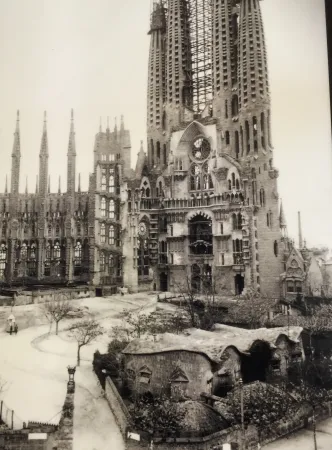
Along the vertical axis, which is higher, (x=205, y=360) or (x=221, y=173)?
(x=221, y=173)

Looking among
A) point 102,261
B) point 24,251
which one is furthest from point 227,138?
point 24,251

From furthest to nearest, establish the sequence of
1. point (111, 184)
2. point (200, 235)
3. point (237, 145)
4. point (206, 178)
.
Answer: point (200, 235)
point (237, 145)
point (206, 178)
point (111, 184)

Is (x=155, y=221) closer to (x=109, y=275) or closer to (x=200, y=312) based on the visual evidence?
(x=109, y=275)

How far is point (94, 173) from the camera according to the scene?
8.41 metres

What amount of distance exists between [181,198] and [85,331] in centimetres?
533

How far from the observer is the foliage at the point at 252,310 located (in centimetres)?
707

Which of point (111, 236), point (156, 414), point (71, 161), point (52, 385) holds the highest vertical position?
point (71, 161)

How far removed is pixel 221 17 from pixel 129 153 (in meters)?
5.06

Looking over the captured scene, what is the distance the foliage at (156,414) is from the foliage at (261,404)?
71 centimetres

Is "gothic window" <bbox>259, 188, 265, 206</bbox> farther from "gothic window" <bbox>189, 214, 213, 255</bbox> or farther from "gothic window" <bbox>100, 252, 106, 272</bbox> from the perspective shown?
"gothic window" <bbox>100, 252, 106, 272</bbox>

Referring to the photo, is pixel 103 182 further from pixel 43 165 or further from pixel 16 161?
pixel 16 161

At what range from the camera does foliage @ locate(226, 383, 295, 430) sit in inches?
190

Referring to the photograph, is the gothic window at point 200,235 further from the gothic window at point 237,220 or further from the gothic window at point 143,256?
the gothic window at point 143,256

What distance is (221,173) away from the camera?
9.70m
